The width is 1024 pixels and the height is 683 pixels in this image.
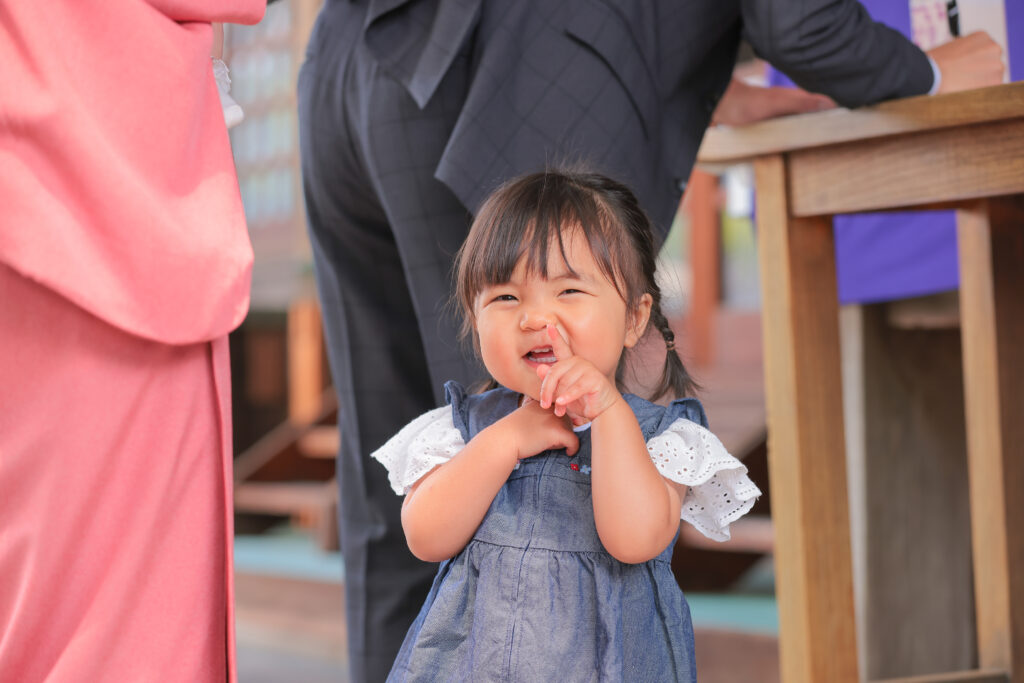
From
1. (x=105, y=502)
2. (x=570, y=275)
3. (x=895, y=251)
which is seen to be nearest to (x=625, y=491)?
(x=570, y=275)

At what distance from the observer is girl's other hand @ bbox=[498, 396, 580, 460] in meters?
0.83

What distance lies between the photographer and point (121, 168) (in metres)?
0.74

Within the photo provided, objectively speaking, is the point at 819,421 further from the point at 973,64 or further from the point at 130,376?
the point at 130,376

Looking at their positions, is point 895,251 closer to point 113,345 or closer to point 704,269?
point 113,345

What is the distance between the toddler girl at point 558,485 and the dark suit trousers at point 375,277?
0.52ft

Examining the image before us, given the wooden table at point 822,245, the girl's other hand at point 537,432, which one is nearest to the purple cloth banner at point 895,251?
the wooden table at point 822,245

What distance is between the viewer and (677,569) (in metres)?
2.25

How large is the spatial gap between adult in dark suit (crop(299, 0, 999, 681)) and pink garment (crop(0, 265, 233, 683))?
31 cm

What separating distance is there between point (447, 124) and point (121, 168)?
14.3 inches

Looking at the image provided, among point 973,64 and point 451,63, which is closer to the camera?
point 451,63

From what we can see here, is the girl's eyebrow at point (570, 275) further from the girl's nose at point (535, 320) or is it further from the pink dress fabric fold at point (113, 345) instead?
the pink dress fabric fold at point (113, 345)

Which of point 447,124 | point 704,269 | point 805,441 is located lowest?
point 805,441

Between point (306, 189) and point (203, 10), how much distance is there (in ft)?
1.30

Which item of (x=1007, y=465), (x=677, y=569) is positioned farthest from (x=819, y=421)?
(x=677, y=569)
